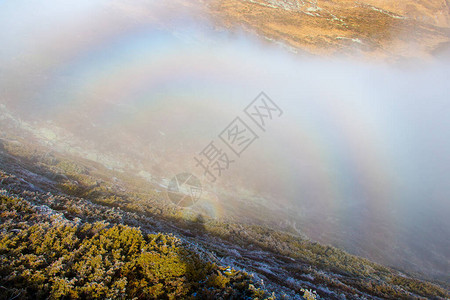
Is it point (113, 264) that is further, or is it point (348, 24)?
point (348, 24)

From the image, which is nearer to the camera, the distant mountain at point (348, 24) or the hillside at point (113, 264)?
Result: the hillside at point (113, 264)

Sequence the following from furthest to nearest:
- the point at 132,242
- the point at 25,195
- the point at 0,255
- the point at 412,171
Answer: the point at 412,171 < the point at 25,195 < the point at 132,242 < the point at 0,255

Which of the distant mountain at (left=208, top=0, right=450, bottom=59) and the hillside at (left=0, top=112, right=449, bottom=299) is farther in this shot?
the distant mountain at (left=208, top=0, right=450, bottom=59)

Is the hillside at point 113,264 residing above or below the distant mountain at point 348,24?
below

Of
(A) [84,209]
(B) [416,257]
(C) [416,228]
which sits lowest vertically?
(A) [84,209]

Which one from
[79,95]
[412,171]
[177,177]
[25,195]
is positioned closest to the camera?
[25,195]

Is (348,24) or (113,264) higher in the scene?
(348,24)

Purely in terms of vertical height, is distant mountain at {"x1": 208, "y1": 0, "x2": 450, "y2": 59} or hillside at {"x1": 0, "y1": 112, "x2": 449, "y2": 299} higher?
distant mountain at {"x1": 208, "y1": 0, "x2": 450, "y2": 59}

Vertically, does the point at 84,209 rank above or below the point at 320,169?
below

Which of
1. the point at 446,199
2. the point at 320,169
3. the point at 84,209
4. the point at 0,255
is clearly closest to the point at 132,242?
the point at 0,255

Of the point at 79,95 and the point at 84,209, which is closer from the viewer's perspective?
the point at 84,209

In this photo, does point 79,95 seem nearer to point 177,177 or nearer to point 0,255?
point 177,177
